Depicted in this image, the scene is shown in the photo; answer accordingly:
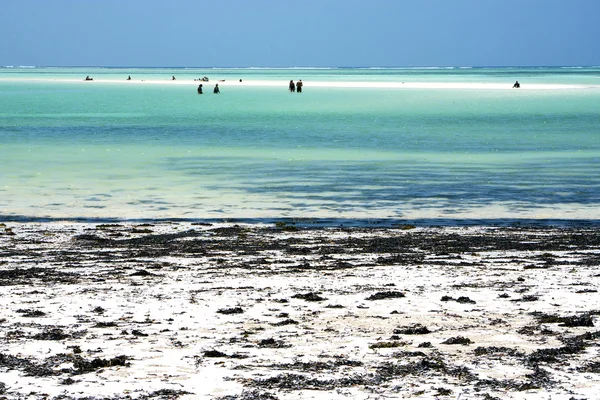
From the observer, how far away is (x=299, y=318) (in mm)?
9617

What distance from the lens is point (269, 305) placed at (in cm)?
1025

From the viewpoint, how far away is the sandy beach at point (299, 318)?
7.43m

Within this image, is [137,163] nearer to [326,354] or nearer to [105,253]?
[105,253]

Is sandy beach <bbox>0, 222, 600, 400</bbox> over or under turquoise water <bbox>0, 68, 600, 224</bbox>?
under

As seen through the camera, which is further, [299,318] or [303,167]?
[303,167]

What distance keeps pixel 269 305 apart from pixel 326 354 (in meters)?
2.06

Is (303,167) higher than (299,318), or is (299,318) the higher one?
(303,167)

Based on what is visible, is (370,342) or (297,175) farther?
(297,175)

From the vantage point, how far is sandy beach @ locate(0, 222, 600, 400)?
743 centimetres

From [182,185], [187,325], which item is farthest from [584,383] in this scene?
[182,185]

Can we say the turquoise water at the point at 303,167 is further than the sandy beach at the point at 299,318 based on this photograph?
Yes

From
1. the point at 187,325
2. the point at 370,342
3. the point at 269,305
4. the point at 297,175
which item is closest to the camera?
the point at 370,342

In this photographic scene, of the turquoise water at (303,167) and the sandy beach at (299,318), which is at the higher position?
the turquoise water at (303,167)

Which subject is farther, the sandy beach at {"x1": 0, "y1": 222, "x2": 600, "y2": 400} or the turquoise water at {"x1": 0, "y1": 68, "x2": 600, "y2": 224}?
the turquoise water at {"x1": 0, "y1": 68, "x2": 600, "y2": 224}
